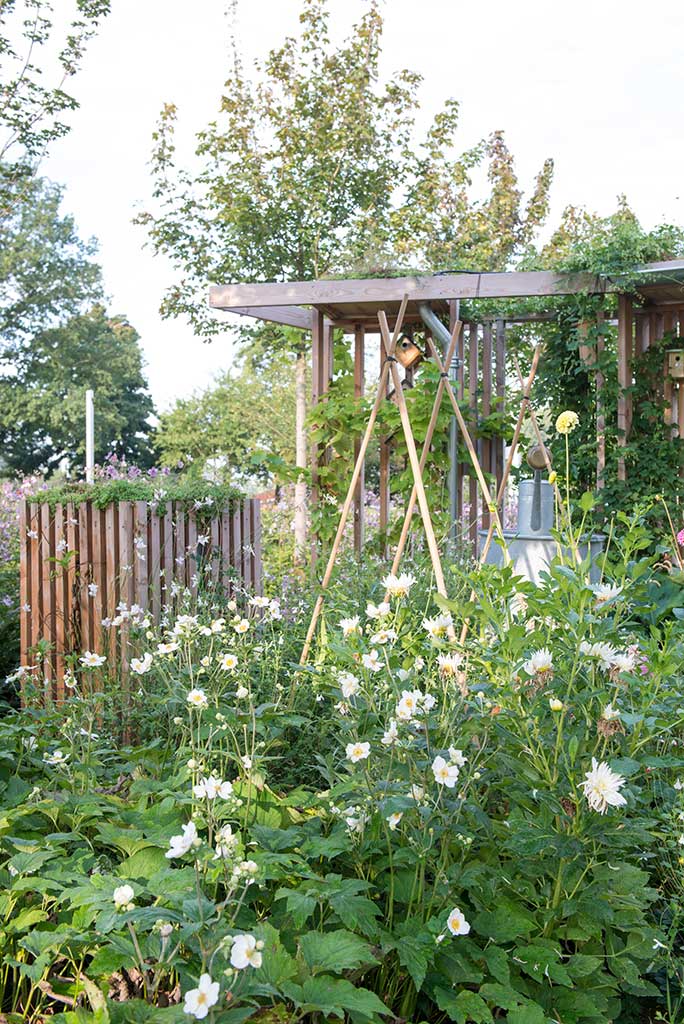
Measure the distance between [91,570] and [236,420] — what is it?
13051 millimetres

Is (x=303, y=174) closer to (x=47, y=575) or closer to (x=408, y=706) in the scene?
(x=47, y=575)

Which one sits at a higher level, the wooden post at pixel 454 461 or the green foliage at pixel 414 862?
the wooden post at pixel 454 461

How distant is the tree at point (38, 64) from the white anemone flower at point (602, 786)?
945cm

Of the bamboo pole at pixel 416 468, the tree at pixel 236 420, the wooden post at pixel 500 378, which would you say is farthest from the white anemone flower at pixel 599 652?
the tree at pixel 236 420

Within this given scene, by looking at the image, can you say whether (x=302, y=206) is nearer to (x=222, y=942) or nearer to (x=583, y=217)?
(x=583, y=217)

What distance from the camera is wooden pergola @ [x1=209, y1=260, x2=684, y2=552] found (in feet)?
21.1

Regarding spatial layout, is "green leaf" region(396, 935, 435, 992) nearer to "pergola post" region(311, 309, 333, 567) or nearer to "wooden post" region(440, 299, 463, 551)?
"wooden post" region(440, 299, 463, 551)

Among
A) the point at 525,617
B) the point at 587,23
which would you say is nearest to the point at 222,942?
the point at 525,617

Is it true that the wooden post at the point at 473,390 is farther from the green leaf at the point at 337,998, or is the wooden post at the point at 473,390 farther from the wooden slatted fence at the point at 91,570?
the green leaf at the point at 337,998

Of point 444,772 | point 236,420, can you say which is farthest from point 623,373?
point 236,420

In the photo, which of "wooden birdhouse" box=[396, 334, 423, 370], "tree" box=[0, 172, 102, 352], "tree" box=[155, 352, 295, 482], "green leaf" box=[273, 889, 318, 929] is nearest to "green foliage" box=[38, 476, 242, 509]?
"wooden birdhouse" box=[396, 334, 423, 370]

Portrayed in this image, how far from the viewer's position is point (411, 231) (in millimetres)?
12930

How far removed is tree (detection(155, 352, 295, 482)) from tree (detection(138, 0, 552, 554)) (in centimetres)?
306

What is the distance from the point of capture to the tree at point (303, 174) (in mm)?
12078
